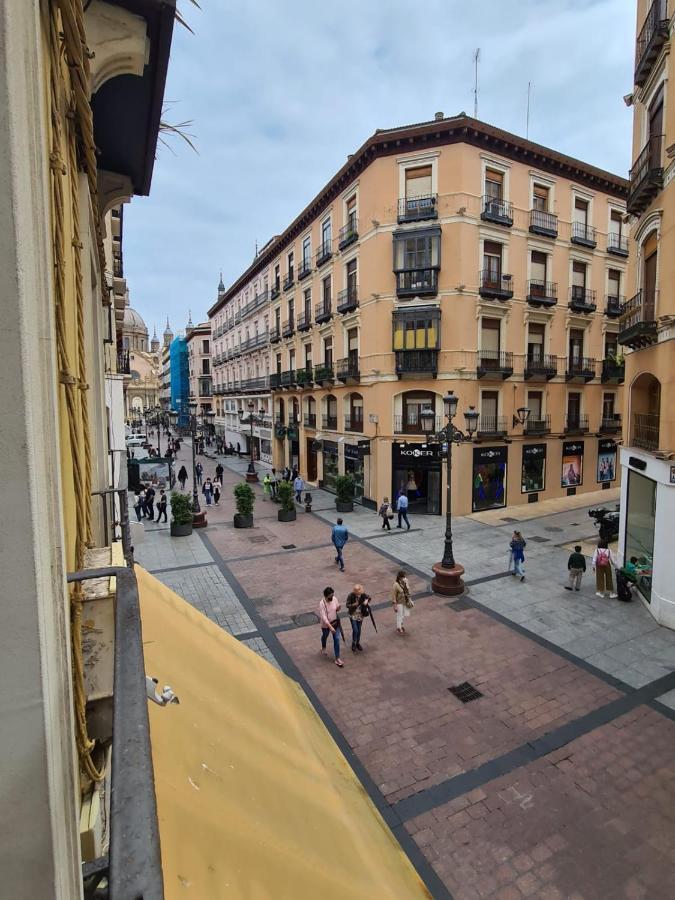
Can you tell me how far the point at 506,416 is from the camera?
76.4 feet

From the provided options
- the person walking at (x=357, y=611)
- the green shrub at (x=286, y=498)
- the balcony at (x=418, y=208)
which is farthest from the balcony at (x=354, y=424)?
the person walking at (x=357, y=611)

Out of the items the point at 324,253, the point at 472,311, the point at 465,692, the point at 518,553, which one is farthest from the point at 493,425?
the point at 465,692

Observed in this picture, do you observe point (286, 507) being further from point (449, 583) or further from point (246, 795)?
point (246, 795)

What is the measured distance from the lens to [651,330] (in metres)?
11.8

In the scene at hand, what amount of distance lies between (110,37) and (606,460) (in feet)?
98.5

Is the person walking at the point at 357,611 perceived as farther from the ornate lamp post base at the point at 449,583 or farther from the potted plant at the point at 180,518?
the potted plant at the point at 180,518

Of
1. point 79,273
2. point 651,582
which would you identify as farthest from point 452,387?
point 79,273

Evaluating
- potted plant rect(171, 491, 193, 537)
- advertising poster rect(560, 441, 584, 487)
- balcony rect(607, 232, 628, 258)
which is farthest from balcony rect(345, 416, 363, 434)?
balcony rect(607, 232, 628, 258)

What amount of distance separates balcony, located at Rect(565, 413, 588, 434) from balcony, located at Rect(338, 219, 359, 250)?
14.4 meters

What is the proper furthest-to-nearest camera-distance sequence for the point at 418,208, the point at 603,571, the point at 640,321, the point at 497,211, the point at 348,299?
the point at 348,299 → the point at 497,211 → the point at 418,208 → the point at 603,571 → the point at 640,321

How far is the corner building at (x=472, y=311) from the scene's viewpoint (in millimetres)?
21516

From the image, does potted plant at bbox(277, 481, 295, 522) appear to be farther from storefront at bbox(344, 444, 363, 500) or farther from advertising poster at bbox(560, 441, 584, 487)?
advertising poster at bbox(560, 441, 584, 487)

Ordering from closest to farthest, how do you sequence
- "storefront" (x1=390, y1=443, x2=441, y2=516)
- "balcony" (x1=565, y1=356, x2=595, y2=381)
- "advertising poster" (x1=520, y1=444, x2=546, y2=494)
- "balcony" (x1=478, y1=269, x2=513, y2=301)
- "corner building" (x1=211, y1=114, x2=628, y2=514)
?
"corner building" (x1=211, y1=114, x2=628, y2=514)
"balcony" (x1=478, y1=269, x2=513, y2=301)
"storefront" (x1=390, y1=443, x2=441, y2=516)
"advertising poster" (x1=520, y1=444, x2=546, y2=494)
"balcony" (x1=565, y1=356, x2=595, y2=381)

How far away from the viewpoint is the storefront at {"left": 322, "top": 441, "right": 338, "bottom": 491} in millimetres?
27406
